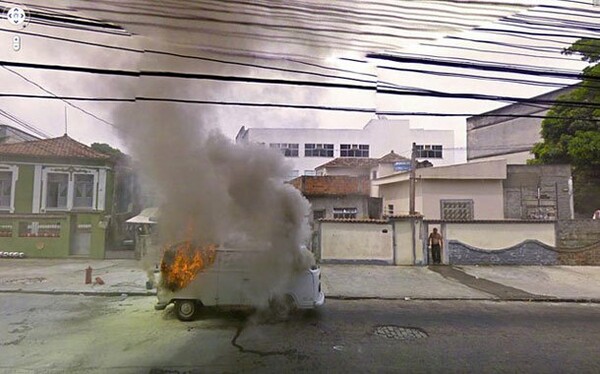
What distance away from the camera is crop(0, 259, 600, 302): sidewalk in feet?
27.5

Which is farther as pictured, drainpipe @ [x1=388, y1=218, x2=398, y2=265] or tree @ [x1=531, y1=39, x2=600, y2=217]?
tree @ [x1=531, y1=39, x2=600, y2=217]

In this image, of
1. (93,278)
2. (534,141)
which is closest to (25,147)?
(93,278)

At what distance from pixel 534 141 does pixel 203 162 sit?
84.5 ft

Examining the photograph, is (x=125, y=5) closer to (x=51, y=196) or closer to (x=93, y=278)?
(x=93, y=278)

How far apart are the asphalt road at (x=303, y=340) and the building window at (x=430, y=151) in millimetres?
28142

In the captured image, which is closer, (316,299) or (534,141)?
(316,299)

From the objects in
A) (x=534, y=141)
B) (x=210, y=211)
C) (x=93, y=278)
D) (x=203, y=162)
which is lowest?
(x=93, y=278)

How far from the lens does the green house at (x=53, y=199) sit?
45.9 feet

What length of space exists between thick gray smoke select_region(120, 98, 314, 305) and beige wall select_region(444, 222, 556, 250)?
845cm

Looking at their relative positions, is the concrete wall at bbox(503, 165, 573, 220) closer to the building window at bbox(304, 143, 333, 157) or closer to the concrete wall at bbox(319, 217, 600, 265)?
the concrete wall at bbox(319, 217, 600, 265)

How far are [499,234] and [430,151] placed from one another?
902 inches

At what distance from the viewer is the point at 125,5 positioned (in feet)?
15.1

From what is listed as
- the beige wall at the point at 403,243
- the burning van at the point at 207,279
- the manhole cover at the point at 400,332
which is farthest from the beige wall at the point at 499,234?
the burning van at the point at 207,279

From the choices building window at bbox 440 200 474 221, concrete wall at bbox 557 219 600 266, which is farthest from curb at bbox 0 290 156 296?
concrete wall at bbox 557 219 600 266
